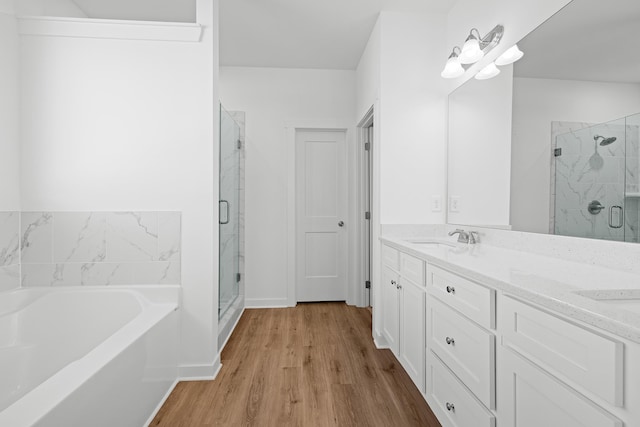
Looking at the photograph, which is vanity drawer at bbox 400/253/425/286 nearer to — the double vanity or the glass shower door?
the double vanity

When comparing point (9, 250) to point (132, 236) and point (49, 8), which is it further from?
point (49, 8)

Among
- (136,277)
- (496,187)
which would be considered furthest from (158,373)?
(496,187)

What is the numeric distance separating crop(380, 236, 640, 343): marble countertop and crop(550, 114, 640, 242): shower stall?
16cm

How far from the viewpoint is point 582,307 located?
0.75 m

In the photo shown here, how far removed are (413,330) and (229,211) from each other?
1.80 meters

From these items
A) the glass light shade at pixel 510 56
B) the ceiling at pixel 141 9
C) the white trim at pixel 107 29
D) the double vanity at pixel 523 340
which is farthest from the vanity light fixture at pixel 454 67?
the ceiling at pixel 141 9

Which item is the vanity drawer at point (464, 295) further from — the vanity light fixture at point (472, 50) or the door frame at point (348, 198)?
the door frame at point (348, 198)

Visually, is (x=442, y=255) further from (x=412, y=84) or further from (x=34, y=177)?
(x=34, y=177)

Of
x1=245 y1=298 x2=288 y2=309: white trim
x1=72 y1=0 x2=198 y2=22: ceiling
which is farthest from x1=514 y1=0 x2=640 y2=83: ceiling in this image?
x1=245 y1=298 x2=288 y2=309: white trim

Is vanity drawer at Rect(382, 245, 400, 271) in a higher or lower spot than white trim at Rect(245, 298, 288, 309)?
higher

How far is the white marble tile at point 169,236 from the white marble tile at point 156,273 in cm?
4

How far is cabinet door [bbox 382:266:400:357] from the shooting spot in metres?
2.14

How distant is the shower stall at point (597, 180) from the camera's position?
45.3 inches

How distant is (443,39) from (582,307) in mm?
2325
